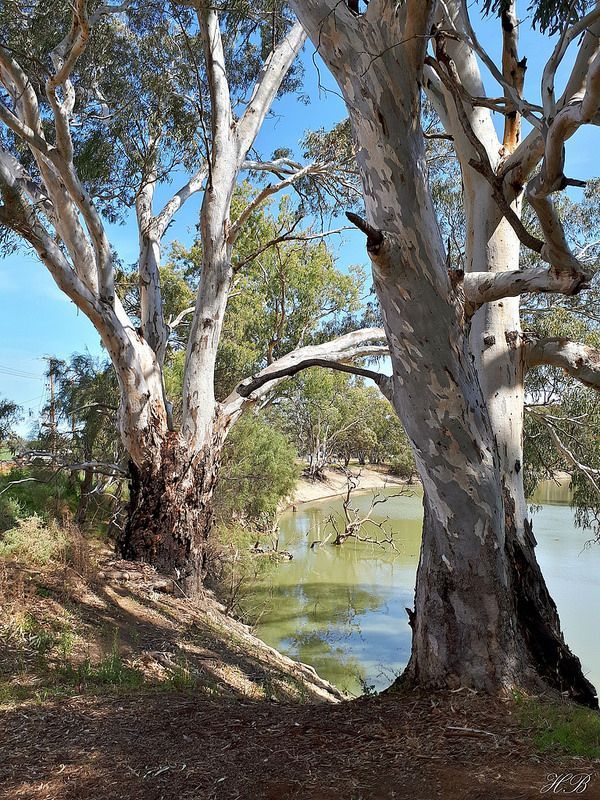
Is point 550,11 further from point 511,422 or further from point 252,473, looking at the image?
point 252,473

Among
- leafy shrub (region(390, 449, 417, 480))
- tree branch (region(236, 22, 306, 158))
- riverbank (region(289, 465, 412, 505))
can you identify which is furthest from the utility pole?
leafy shrub (region(390, 449, 417, 480))

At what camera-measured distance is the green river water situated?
6.74 meters

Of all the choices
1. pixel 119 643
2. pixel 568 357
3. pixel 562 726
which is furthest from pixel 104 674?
pixel 568 357

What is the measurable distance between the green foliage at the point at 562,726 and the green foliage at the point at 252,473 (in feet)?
24.2

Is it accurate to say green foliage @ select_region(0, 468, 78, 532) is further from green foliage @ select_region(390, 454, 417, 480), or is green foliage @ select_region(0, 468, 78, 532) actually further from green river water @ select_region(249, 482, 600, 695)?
green foliage @ select_region(390, 454, 417, 480)

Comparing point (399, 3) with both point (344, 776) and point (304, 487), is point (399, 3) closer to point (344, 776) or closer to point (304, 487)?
point (344, 776)

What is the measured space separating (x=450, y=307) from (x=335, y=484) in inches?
899

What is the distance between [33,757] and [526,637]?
6.43 ft

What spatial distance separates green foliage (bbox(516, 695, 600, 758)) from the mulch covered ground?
64 millimetres

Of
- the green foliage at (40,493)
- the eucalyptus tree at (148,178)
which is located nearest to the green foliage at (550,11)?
the eucalyptus tree at (148,178)

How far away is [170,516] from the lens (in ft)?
17.7

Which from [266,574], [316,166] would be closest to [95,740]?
[316,166]

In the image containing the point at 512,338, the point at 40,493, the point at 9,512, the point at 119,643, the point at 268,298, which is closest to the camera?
the point at 512,338

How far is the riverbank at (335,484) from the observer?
21578mm
